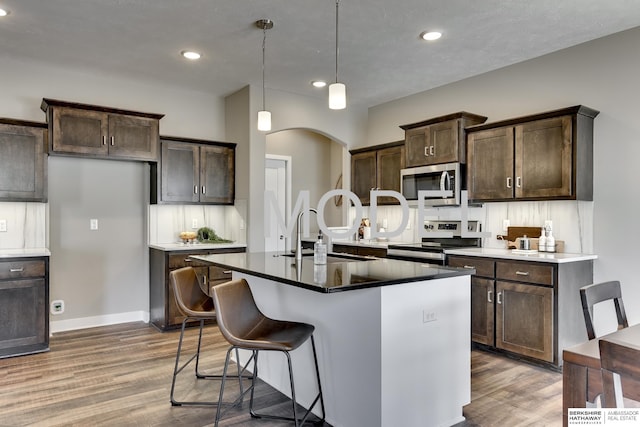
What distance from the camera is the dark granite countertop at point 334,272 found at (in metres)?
2.06

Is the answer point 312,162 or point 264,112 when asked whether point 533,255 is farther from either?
point 312,162

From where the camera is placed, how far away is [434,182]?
468 centimetres

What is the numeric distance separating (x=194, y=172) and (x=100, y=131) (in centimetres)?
104

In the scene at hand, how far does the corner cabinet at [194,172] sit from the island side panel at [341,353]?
2359mm

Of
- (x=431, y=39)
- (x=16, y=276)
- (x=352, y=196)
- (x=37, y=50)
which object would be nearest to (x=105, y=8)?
(x=37, y=50)

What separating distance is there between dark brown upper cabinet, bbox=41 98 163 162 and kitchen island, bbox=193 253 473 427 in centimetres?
236

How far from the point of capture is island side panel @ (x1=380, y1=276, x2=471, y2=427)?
86.9 inches

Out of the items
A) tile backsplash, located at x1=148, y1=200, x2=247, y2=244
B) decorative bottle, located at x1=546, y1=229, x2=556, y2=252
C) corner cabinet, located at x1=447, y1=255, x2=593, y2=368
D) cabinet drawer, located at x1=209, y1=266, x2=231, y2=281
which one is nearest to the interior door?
tile backsplash, located at x1=148, y1=200, x2=247, y2=244

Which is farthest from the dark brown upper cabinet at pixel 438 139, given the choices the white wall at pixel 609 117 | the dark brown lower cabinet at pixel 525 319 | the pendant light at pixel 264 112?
the pendant light at pixel 264 112

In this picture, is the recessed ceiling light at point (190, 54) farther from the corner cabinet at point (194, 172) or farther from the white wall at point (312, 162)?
the white wall at point (312, 162)

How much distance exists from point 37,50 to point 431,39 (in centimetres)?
352

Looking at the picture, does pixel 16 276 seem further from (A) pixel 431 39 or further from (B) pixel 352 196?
(A) pixel 431 39

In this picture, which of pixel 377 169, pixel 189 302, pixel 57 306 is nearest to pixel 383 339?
pixel 189 302

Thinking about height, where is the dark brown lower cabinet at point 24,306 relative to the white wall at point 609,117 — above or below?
below
